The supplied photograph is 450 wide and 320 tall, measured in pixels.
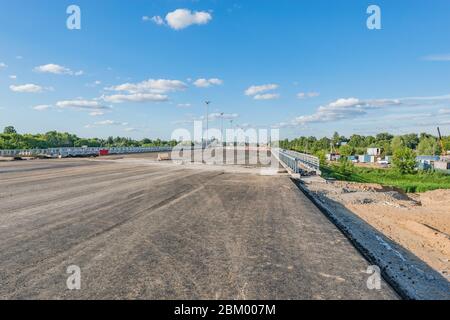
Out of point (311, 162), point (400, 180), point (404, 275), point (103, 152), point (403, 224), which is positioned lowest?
point (400, 180)

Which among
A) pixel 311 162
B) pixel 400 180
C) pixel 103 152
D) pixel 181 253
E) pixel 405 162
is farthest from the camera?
pixel 405 162

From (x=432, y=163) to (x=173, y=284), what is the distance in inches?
4147

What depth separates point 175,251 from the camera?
5070 mm

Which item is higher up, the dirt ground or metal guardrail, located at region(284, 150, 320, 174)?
metal guardrail, located at region(284, 150, 320, 174)

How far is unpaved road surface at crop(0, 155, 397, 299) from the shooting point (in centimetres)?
372

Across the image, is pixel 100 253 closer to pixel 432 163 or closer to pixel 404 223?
pixel 404 223

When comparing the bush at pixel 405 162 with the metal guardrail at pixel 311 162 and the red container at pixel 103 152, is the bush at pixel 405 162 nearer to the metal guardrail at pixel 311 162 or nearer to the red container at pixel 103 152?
the metal guardrail at pixel 311 162

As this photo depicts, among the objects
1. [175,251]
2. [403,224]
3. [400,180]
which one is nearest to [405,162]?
[400,180]

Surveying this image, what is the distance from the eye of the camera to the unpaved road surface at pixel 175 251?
3723 millimetres

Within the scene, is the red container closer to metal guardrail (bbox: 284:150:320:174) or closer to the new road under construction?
metal guardrail (bbox: 284:150:320:174)

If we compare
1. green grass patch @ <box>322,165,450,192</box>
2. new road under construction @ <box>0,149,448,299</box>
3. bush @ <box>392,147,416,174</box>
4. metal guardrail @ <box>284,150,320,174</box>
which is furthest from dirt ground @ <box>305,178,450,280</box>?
bush @ <box>392,147,416,174</box>

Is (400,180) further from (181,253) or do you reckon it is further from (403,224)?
(181,253)

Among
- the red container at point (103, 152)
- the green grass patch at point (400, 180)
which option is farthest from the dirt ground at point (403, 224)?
the red container at point (103, 152)
